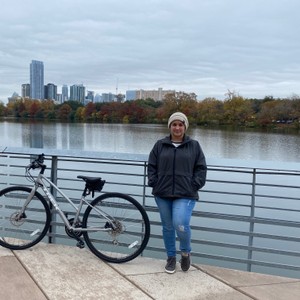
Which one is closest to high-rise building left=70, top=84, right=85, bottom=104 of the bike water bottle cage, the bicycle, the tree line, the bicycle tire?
the tree line

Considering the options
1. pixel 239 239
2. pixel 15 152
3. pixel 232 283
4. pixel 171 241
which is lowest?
pixel 239 239

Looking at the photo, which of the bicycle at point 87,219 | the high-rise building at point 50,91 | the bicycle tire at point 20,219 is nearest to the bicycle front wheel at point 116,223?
the bicycle at point 87,219

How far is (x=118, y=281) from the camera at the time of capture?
3.57m

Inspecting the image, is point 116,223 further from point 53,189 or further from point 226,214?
point 226,214

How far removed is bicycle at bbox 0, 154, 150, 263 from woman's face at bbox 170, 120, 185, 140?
807 mm

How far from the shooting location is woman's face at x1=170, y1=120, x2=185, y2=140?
12.3 ft

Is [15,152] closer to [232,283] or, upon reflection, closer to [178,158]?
[178,158]

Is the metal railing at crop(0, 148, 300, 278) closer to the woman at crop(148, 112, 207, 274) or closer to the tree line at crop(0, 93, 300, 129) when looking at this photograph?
the woman at crop(148, 112, 207, 274)

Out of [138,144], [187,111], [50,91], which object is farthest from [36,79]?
[138,144]

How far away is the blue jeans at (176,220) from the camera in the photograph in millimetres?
3656

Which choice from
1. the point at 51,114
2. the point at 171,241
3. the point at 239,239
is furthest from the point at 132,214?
the point at 51,114

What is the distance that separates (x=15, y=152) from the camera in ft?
14.9

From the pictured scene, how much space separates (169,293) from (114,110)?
72312mm

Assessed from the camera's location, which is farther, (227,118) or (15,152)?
(227,118)
